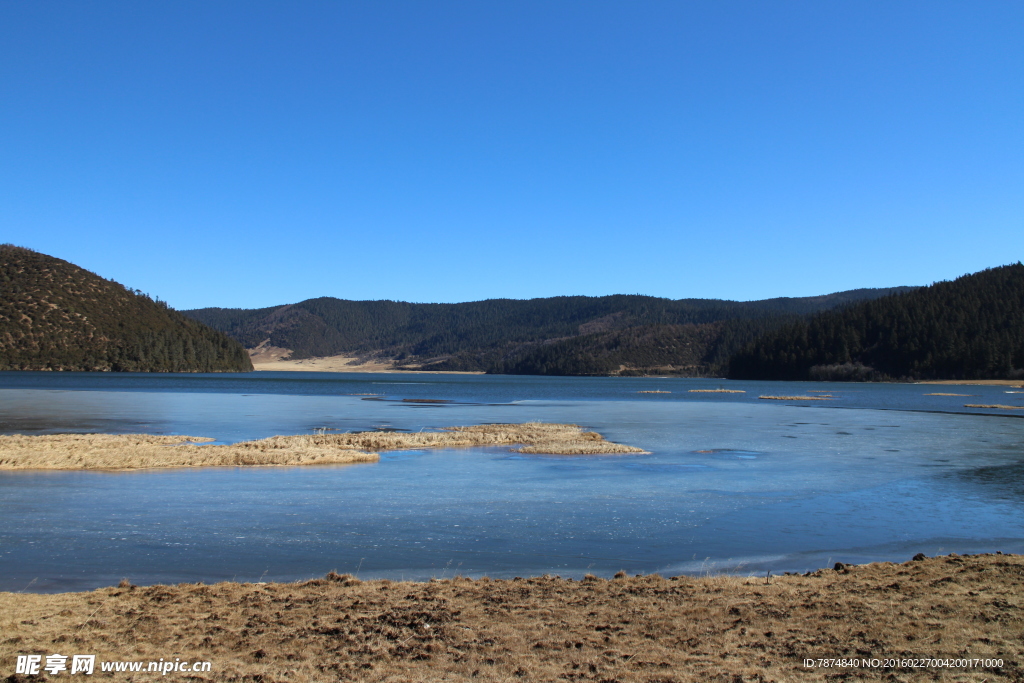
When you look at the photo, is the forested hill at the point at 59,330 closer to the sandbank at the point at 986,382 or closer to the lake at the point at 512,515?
the lake at the point at 512,515

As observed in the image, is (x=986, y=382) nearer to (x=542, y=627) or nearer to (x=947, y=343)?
(x=947, y=343)

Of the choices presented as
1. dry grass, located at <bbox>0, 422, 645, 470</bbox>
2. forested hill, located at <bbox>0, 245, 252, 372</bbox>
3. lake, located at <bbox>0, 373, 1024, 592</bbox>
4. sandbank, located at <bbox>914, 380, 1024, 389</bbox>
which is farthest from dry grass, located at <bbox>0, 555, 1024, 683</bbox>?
forested hill, located at <bbox>0, 245, 252, 372</bbox>

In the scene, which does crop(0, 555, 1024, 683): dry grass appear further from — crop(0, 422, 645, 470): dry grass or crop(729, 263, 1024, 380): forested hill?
crop(729, 263, 1024, 380): forested hill

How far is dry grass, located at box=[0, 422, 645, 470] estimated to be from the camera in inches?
1115

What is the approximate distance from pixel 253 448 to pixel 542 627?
25701 mm

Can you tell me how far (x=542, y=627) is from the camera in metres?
9.80

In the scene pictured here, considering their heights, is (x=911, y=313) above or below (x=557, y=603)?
above

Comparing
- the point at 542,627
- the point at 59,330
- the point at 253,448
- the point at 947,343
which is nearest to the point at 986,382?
the point at 947,343

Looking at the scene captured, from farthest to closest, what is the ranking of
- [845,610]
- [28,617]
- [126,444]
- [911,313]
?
1. [911,313]
2. [126,444]
3. [845,610]
4. [28,617]

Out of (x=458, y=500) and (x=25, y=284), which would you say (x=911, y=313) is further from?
(x=25, y=284)

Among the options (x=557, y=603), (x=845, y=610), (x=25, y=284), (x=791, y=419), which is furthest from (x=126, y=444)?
(x=25, y=284)

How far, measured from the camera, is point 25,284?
187000 mm

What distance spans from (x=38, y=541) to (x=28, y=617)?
21.9 feet

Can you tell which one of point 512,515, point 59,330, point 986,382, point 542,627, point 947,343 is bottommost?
point 512,515
